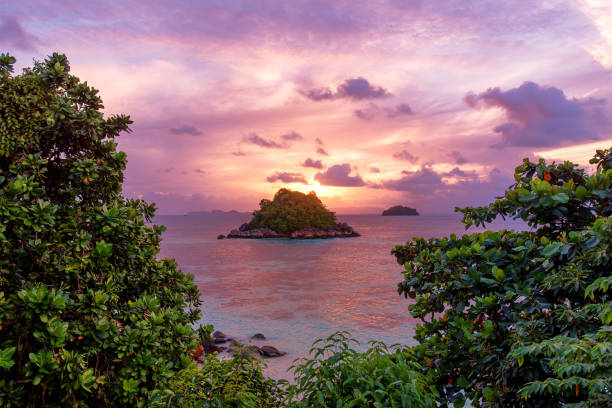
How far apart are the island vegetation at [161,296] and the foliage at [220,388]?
0.02 m

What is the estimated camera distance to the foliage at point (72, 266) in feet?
13.6

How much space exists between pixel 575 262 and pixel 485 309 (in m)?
1.15

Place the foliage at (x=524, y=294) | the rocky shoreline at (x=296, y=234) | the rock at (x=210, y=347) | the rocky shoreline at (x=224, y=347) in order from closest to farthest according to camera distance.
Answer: the foliage at (x=524, y=294), the rocky shoreline at (x=224, y=347), the rock at (x=210, y=347), the rocky shoreline at (x=296, y=234)

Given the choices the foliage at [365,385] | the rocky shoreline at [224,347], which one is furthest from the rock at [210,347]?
the foliage at [365,385]

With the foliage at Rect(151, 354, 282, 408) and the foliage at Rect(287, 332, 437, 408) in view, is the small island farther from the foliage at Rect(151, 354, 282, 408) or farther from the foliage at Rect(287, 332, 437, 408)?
the foliage at Rect(287, 332, 437, 408)

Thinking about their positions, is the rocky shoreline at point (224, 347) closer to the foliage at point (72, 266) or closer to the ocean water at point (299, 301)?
the ocean water at point (299, 301)

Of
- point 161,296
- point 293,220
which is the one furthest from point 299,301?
point 293,220

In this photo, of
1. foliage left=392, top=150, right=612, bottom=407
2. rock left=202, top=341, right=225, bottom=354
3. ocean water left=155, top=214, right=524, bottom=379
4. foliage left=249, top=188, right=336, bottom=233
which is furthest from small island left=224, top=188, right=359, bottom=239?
foliage left=392, top=150, right=612, bottom=407

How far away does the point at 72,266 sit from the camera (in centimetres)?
460

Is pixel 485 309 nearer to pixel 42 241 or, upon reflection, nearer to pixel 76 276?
pixel 76 276

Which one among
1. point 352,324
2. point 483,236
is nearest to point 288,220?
point 352,324

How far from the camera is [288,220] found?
9581cm

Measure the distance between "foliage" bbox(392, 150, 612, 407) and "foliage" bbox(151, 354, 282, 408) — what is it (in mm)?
2325

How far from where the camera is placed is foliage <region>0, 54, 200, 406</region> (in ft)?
13.6
